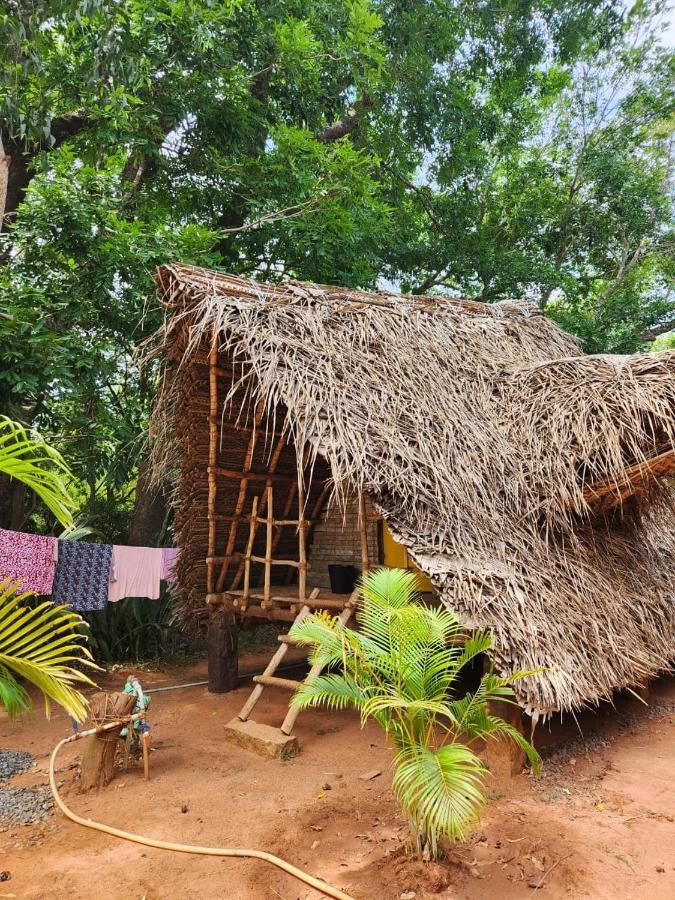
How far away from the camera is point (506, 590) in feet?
12.8

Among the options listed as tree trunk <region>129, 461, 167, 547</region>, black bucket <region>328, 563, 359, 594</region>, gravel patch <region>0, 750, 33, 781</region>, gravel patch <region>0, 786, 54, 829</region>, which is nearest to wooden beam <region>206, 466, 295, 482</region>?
black bucket <region>328, 563, 359, 594</region>

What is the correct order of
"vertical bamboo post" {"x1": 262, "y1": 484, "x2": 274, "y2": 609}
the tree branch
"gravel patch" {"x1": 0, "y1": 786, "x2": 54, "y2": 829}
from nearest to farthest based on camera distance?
1. "gravel patch" {"x1": 0, "y1": 786, "x2": 54, "y2": 829}
2. "vertical bamboo post" {"x1": 262, "y1": 484, "x2": 274, "y2": 609}
3. the tree branch

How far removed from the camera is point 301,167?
7211mm

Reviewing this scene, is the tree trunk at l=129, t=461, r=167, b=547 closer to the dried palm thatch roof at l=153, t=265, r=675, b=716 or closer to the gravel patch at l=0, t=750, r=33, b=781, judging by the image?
the dried palm thatch roof at l=153, t=265, r=675, b=716

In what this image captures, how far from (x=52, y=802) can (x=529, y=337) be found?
6135 millimetres

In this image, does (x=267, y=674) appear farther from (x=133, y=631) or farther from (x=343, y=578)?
(x=133, y=631)

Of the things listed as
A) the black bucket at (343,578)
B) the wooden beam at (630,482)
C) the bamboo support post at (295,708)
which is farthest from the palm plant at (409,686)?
the black bucket at (343,578)

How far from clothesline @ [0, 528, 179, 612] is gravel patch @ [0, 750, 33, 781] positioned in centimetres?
116

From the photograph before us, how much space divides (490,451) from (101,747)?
3462 mm

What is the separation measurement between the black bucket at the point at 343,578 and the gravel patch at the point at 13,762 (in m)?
2.76

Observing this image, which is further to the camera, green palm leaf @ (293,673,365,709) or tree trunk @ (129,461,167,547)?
tree trunk @ (129,461,167,547)

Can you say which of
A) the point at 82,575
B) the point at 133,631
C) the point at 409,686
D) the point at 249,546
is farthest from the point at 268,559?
the point at 409,686

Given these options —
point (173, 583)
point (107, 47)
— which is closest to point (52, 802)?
point (173, 583)

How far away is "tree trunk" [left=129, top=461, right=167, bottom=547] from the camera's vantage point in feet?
25.3
